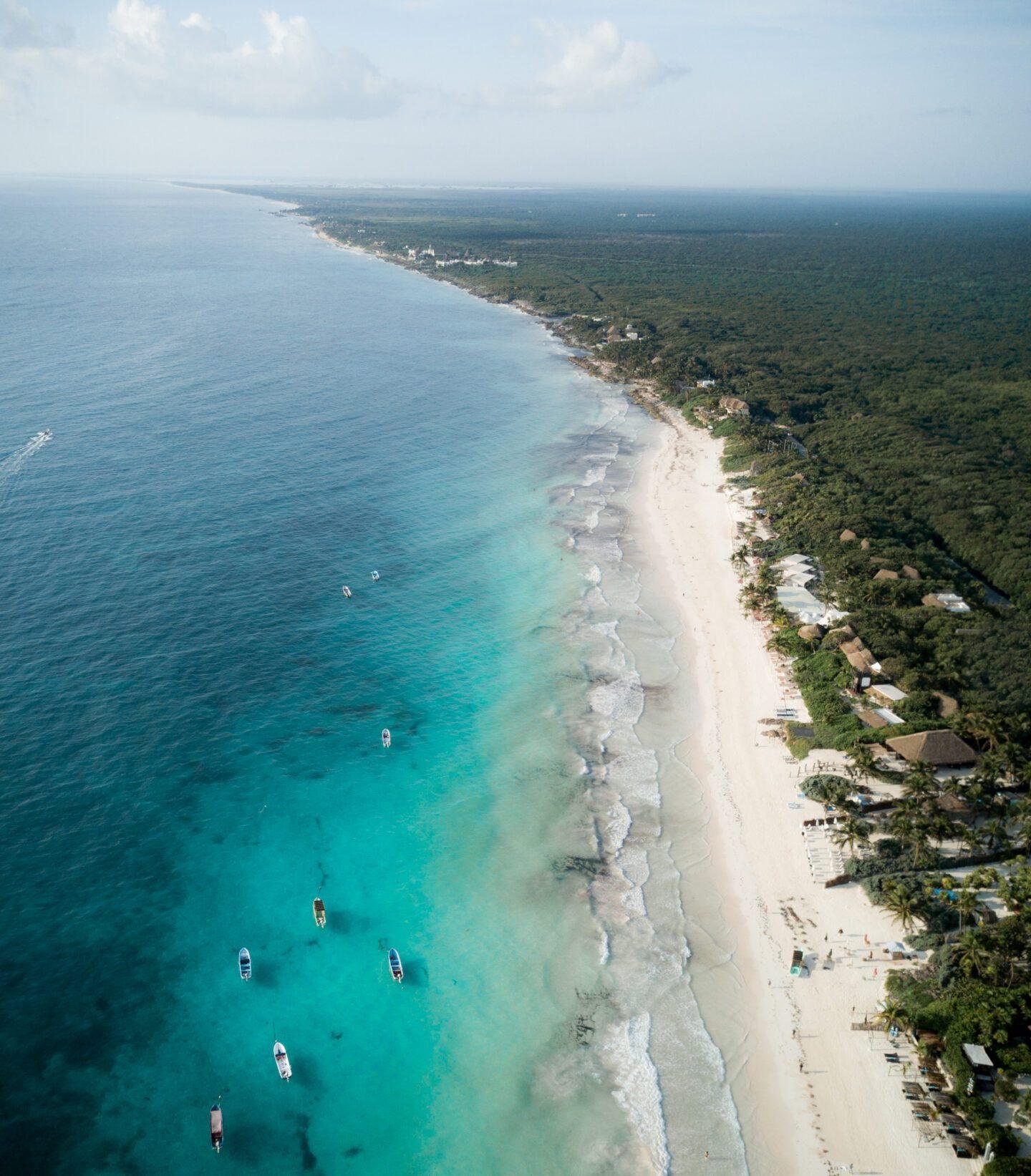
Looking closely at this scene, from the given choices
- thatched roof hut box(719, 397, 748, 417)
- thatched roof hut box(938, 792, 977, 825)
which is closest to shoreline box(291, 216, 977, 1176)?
thatched roof hut box(938, 792, 977, 825)

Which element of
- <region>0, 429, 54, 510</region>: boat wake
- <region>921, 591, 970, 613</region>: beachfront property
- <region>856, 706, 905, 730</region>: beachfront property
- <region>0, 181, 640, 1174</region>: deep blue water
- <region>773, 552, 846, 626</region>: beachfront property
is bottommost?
<region>0, 181, 640, 1174</region>: deep blue water

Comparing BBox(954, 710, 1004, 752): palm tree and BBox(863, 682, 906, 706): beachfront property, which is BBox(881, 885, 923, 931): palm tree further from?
BBox(863, 682, 906, 706): beachfront property

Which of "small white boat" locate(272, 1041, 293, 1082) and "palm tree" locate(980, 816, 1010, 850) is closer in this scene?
"small white boat" locate(272, 1041, 293, 1082)

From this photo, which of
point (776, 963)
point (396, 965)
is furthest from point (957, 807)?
point (396, 965)

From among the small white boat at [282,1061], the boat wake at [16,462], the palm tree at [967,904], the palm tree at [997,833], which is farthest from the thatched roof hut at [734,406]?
the small white boat at [282,1061]

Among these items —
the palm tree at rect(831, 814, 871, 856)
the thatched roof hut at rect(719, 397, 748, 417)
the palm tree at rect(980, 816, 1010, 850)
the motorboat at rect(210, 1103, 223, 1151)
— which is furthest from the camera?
the thatched roof hut at rect(719, 397, 748, 417)

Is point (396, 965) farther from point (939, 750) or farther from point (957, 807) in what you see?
point (939, 750)
